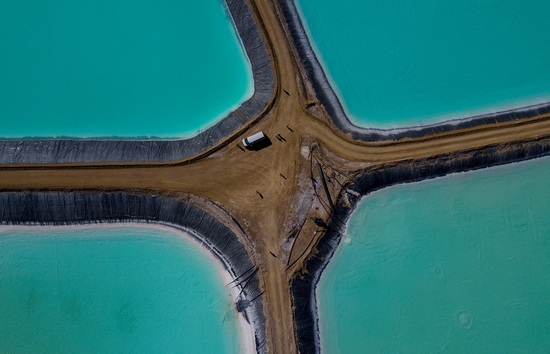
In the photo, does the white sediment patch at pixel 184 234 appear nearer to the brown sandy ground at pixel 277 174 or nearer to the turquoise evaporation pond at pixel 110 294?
the turquoise evaporation pond at pixel 110 294

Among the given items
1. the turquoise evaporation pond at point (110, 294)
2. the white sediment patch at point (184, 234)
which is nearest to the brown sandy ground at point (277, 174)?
the white sediment patch at point (184, 234)

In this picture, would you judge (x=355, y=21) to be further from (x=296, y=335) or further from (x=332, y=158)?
(x=296, y=335)

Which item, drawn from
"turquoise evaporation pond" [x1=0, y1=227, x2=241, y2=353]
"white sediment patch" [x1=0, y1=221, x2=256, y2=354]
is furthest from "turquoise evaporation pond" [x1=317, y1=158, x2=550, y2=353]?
"turquoise evaporation pond" [x1=0, y1=227, x2=241, y2=353]

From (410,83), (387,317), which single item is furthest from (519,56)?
(387,317)

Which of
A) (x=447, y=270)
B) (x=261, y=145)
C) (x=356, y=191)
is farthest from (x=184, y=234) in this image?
(x=447, y=270)

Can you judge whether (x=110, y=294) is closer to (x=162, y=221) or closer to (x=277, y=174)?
(x=162, y=221)

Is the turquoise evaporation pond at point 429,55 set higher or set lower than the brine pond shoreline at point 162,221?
higher
